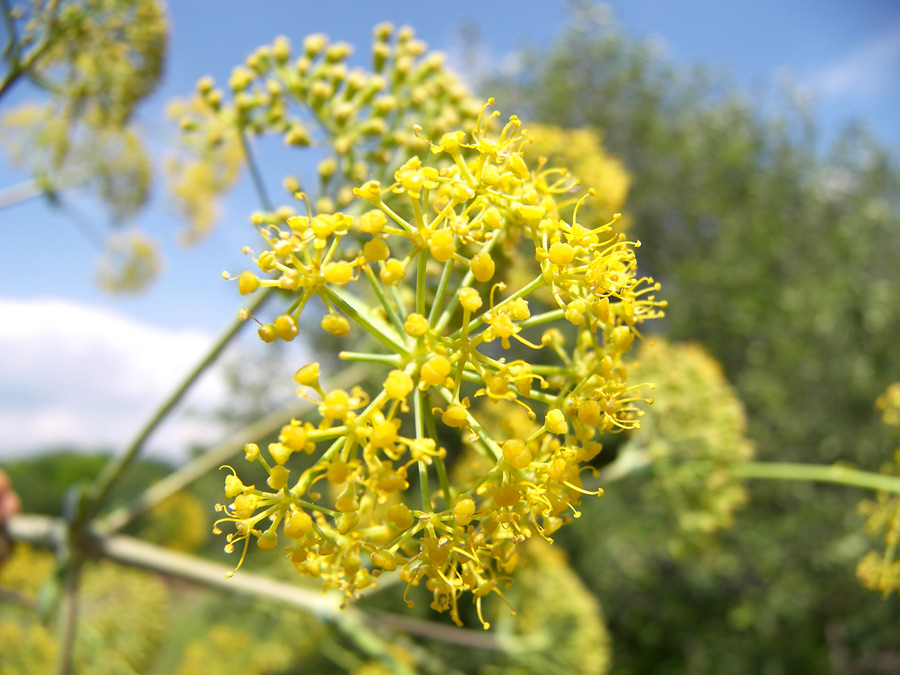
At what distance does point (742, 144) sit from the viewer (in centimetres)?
1611

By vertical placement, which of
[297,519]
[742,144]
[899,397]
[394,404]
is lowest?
[297,519]

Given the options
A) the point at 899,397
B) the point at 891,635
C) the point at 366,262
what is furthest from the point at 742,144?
the point at 366,262

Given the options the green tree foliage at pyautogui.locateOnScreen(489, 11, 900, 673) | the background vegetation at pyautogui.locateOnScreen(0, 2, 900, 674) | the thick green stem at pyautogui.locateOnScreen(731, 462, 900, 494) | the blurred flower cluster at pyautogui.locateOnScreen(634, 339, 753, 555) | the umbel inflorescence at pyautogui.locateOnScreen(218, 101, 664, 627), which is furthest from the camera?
the green tree foliage at pyautogui.locateOnScreen(489, 11, 900, 673)

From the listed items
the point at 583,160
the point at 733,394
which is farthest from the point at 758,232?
the point at 583,160

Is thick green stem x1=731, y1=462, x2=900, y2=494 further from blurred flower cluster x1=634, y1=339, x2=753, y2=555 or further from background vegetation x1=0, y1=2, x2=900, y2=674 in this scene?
background vegetation x1=0, y1=2, x2=900, y2=674

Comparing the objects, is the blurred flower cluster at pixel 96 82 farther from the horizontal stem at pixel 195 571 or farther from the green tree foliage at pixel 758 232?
the green tree foliage at pixel 758 232

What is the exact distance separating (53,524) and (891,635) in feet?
41.4

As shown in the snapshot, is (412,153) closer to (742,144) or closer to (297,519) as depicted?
(297,519)

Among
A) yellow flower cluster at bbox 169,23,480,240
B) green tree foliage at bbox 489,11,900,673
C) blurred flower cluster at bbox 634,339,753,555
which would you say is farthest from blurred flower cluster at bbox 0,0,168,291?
green tree foliage at bbox 489,11,900,673

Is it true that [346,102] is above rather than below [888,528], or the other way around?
above

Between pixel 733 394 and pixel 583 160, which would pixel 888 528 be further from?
pixel 733 394

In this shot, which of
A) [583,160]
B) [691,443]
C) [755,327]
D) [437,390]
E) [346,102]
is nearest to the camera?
[437,390]

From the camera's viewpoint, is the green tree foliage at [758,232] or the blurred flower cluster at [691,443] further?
the green tree foliage at [758,232]

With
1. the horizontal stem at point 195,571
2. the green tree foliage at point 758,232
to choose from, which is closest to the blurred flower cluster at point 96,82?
the horizontal stem at point 195,571
